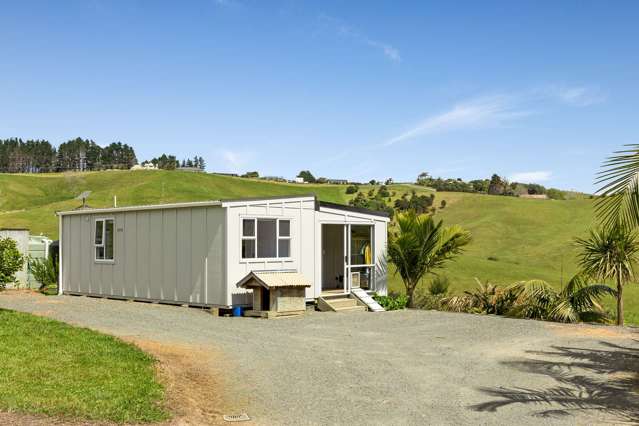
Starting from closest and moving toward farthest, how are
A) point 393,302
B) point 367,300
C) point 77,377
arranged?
1. point 77,377
2. point 367,300
3. point 393,302

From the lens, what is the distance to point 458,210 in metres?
66.6

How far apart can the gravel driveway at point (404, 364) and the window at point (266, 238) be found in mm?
2103

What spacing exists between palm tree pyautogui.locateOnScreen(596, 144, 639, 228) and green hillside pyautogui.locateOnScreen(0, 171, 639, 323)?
56.7 ft

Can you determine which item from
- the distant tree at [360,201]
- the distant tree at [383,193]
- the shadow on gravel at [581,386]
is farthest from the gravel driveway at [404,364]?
the distant tree at [383,193]

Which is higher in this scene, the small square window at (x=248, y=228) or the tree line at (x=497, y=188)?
the tree line at (x=497, y=188)

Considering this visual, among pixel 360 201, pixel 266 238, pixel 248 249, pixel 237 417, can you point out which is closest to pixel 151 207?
pixel 248 249

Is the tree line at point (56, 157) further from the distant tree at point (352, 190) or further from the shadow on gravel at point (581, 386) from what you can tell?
the shadow on gravel at point (581, 386)

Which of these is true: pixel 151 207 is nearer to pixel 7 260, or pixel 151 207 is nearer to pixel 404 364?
pixel 7 260

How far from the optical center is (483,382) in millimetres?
8203

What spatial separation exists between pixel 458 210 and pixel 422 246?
4988 centimetres

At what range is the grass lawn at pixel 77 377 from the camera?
607cm

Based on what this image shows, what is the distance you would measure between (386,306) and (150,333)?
779 centimetres

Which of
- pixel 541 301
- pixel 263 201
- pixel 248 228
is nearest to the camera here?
pixel 541 301

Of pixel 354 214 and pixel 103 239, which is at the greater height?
pixel 354 214
